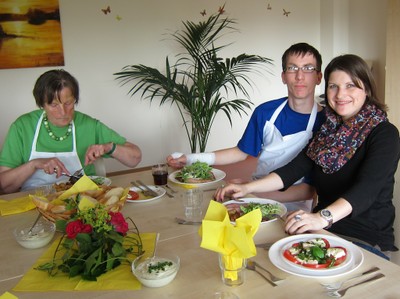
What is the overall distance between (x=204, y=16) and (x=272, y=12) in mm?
1013

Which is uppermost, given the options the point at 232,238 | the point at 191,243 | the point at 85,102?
the point at 85,102

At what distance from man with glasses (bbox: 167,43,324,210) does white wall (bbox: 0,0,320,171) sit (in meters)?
2.35

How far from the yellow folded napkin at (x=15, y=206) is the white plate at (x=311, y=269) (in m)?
1.03

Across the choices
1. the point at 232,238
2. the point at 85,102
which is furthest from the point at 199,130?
the point at 232,238

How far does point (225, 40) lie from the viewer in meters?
4.86

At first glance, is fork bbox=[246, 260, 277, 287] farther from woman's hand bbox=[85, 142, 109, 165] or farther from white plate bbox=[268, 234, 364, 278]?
woman's hand bbox=[85, 142, 109, 165]

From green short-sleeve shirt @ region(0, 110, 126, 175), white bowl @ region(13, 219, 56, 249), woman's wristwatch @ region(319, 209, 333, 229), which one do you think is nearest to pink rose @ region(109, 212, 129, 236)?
white bowl @ region(13, 219, 56, 249)

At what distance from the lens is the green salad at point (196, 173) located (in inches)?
75.9

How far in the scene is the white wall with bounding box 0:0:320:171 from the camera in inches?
156

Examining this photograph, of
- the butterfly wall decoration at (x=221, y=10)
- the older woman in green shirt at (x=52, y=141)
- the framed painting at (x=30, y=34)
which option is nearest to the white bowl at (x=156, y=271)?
the older woman in green shirt at (x=52, y=141)

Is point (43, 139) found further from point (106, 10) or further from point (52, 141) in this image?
point (106, 10)

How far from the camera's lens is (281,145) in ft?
7.15

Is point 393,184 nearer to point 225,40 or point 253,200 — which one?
point 253,200

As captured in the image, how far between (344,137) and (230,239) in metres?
0.86
